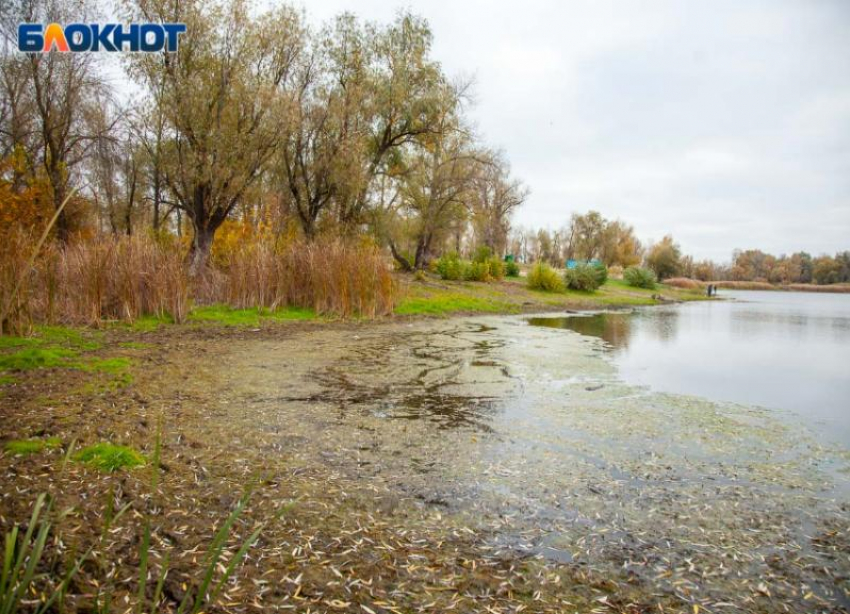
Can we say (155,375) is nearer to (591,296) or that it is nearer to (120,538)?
(120,538)

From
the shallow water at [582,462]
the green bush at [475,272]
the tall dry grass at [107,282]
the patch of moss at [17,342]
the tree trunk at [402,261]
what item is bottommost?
the shallow water at [582,462]

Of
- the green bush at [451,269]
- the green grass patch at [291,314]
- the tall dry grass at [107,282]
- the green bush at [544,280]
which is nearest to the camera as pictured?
the tall dry grass at [107,282]

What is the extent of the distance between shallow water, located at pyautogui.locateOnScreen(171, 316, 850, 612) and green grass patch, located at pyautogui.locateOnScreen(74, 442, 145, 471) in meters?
1.03

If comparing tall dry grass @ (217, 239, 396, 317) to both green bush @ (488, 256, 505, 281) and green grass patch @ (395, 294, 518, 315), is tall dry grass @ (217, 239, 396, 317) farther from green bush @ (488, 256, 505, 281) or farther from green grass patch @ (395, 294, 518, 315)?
green bush @ (488, 256, 505, 281)

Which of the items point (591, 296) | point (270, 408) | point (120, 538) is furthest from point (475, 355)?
point (591, 296)

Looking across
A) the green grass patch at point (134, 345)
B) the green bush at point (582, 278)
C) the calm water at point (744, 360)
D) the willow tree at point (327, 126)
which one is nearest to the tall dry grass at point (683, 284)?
the green bush at point (582, 278)

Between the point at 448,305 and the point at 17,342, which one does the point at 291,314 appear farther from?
the point at 448,305

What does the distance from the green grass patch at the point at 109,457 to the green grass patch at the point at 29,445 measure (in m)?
0.30

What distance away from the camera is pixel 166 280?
14.7 metres

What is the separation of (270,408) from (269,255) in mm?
11646

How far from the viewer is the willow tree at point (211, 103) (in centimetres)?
1862

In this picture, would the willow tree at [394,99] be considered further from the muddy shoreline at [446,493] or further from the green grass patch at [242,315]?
the muddy shoreline at [446,493]

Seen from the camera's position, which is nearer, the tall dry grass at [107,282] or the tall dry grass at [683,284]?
the tall dry grass at [107,282]

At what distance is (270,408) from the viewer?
714cm
